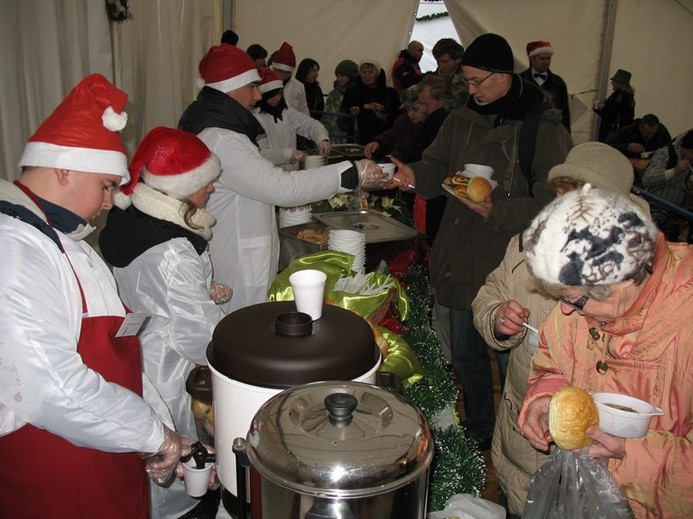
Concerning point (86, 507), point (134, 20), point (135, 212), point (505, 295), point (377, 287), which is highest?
point (134, 20)

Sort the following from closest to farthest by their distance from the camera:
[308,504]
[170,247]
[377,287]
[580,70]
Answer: [308,504], [170,247], [377,287], [580,70]

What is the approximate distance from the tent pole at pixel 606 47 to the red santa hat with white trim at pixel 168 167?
697cm

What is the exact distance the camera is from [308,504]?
0.86 m

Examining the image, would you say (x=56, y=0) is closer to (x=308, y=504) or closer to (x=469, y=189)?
(x=469, y=189)

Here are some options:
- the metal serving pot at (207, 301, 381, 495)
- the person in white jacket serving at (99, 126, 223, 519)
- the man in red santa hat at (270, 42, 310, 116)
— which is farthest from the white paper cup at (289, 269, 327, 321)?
the man in red santa hat at (270, 42, 310, 116)

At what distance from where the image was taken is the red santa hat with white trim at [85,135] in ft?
4.19

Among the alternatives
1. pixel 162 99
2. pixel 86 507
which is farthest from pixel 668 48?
pixel 86 507

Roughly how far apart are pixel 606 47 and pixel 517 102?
6062 mm

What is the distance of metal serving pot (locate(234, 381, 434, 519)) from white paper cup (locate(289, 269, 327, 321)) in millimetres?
309

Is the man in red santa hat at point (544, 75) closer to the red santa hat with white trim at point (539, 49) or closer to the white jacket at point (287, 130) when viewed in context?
the red santa hat with white trim at point (539, 49)

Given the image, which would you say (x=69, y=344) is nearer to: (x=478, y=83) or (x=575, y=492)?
(x=575, y=492)

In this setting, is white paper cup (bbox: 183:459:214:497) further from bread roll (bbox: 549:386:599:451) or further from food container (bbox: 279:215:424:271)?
food container (bbox: 279:215:424:271)

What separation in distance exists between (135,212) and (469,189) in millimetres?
1174

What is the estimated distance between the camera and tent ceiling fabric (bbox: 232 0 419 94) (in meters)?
6.92
